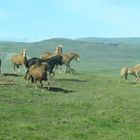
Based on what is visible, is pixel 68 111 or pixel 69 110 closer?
pixel 68 111

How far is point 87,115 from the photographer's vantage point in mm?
21531

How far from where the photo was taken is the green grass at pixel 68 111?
18.1 meters

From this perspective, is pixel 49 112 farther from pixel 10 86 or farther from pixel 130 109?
pixel 10 86

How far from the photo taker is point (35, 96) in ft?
84.0

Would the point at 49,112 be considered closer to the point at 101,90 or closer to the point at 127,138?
the point at 127,138

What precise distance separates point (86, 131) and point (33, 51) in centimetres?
9993

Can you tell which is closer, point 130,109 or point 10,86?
point 130,109

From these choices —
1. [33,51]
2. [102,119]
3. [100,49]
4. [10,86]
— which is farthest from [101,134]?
[100,49]

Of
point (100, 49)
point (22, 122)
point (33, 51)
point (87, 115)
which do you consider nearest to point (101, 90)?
point (87, 115)

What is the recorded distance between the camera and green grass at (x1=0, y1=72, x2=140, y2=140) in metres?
18.1

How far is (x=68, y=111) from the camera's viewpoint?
22156mm

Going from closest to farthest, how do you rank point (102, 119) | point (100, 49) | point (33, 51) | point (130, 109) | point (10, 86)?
point (102, 119) < point (130, 109) < point (10, 86) < point (33, 51) < point (100, 49)

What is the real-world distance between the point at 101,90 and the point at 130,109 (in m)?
6.46

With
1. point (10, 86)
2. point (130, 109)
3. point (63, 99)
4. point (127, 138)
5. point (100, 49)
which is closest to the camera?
point (127, 138)
